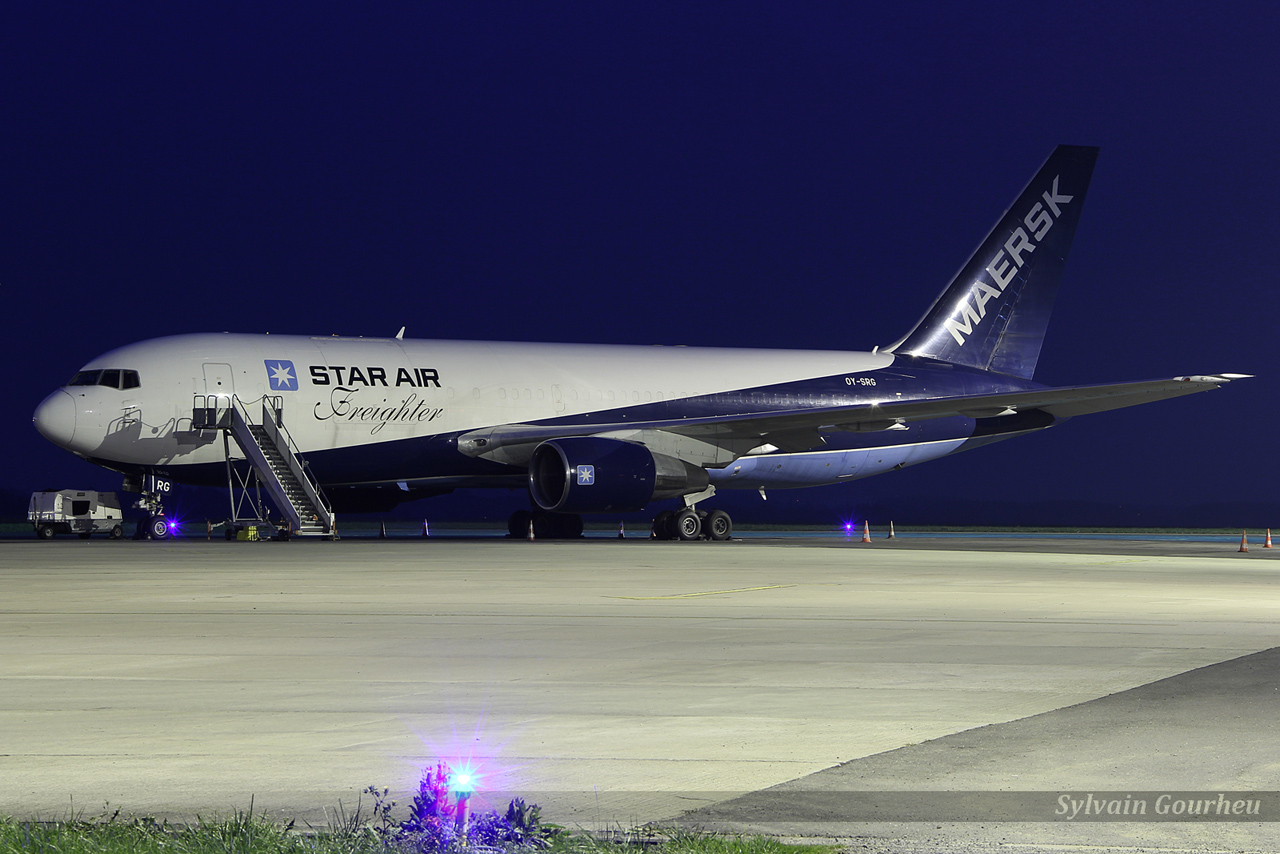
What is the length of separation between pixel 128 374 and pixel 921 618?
17961 millimetres

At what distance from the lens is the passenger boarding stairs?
2491 cm

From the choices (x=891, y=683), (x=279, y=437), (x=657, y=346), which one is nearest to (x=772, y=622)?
(x=891, y=683)

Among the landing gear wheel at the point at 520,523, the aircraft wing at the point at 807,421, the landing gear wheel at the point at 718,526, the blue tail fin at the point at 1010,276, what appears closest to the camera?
the aircraft wing at the point at 807,421

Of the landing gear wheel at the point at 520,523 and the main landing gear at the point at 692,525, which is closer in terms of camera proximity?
the main landing gear at the point at 692,525

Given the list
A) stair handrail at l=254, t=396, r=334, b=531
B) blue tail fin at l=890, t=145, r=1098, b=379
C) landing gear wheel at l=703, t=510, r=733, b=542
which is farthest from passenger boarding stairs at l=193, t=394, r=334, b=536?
blue tail fin at l=890, t=145, r=1098, b=379

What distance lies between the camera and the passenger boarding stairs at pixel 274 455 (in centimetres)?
2491

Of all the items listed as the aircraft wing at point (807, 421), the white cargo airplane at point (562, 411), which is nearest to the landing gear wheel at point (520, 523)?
the white cargo airplane at point (562, 411)

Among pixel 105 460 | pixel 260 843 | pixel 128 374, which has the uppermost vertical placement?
pixel 128 374

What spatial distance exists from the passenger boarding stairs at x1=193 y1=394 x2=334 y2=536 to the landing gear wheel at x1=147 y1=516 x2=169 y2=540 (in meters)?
1.98

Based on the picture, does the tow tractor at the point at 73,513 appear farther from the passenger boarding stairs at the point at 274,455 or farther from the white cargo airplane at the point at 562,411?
the passenger boarding stairs at the point at 274,455

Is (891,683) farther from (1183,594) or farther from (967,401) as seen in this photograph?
(967,401)

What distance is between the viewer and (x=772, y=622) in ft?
36.7

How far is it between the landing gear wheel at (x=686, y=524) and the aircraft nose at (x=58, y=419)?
38.4 feet

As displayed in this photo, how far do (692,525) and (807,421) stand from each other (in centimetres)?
327
